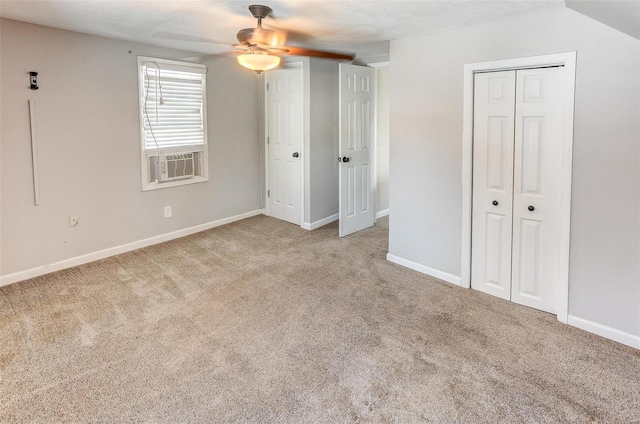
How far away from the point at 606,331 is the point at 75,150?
4.61 meters

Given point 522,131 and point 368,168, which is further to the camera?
point 368,168

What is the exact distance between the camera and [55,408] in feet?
6.52

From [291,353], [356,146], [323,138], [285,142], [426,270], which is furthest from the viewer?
[285,142]

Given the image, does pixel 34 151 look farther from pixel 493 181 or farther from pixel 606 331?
pixel 606 331

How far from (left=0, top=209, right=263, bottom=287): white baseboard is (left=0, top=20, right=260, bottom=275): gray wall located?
1.8 inches

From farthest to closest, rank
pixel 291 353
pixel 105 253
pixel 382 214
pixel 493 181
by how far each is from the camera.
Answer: pixel 382 214 < pixel 105 253 < pixel 493 181 < pixel 291 353

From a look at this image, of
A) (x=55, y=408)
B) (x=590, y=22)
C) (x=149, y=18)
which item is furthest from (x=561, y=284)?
(x=149, y=18)

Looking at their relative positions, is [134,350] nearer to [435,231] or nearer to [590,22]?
[435,231]

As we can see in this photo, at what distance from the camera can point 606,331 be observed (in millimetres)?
2629

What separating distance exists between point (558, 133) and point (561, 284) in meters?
1.06

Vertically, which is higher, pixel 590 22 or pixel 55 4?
pixel 55 4

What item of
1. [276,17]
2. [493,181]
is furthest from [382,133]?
[276,17]

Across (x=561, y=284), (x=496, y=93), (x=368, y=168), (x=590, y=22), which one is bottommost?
(x=561, y=284)

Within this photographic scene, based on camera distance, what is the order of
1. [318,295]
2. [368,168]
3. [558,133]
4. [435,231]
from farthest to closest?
[368,168] < [435,231] < [318,295] < [558,133]
